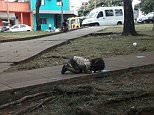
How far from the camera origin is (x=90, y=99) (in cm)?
591

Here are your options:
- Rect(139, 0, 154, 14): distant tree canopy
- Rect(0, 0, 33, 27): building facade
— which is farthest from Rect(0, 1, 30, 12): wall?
Rect(139, 0, 154, 14): distant tree canopy

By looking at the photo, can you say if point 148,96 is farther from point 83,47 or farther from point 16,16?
point 16,16

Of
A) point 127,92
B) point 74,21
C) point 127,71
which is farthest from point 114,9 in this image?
point 127,92

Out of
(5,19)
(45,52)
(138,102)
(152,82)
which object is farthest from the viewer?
(5,19)

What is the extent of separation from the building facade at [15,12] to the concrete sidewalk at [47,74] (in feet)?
147

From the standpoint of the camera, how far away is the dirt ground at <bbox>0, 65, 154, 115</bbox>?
5.28 metres

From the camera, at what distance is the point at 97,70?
844 cm

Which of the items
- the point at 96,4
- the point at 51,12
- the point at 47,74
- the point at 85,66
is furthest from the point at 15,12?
the point at 85,66

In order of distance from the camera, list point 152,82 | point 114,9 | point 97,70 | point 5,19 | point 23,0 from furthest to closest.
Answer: point 23,0
point 5,19
point 114,9
point 97,70
point 152,82

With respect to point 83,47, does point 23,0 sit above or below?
above

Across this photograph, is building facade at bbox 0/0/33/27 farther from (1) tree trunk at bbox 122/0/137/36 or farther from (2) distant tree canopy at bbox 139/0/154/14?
(1) tree trunk at bbox 122/0/137/36

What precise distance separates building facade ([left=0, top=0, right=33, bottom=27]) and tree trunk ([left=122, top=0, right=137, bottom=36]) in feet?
119

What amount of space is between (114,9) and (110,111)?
123 feet

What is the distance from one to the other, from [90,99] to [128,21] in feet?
45.8
